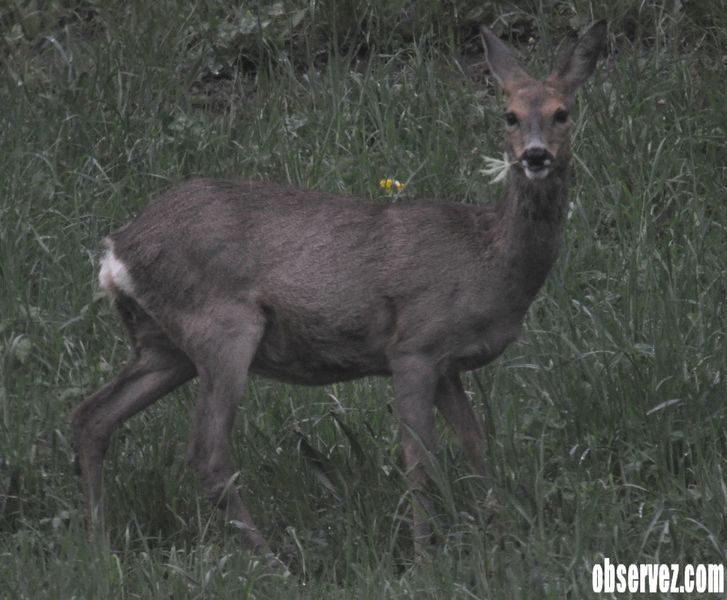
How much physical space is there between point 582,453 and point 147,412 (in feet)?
5.89

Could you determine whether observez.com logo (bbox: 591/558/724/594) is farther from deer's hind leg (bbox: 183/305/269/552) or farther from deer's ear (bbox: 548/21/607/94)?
deer's ear (bbox: 548/21/607/94)

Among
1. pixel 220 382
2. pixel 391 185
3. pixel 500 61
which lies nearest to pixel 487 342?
pixel 220 382

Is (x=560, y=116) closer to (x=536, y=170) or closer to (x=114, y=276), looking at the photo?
(x=536, y=170)

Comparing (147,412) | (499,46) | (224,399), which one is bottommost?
(147,412)

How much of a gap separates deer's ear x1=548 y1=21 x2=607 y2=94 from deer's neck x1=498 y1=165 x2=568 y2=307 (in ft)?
1.21

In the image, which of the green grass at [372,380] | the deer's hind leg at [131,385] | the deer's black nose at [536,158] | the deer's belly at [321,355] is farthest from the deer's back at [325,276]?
the deer's black nose at [536,158]

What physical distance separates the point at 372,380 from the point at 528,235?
1.14 meters

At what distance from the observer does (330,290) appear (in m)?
6.04

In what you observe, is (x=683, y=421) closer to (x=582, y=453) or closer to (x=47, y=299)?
(x=582, y=453)

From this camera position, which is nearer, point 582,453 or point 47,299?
point 582,453

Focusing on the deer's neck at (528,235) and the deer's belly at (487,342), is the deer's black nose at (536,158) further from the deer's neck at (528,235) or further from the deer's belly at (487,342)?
the deer's belly at (487,342)

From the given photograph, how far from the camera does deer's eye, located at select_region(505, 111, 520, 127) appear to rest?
18.9ft

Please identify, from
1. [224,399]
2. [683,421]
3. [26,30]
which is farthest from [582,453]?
[26,30]

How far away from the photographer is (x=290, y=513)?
5.93 m
